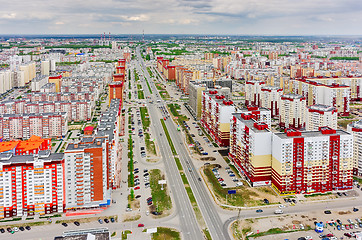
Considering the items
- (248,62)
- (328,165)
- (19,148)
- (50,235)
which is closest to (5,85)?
(19,148)

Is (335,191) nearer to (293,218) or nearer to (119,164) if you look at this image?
(293,218)

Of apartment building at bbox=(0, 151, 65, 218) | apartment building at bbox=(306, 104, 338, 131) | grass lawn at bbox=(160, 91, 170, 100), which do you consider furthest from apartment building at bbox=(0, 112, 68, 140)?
apartment building at bbox=(306, 104, 338, 131)

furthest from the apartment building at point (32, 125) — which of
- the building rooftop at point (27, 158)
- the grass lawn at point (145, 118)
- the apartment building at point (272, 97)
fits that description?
the apartment building at point (272, 97)

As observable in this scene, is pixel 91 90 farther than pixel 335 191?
Yes

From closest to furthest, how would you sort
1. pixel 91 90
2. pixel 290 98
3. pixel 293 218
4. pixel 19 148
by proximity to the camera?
pixel 293 218 < pixel 19 148 < pixel 290 98 < pixel 91 90

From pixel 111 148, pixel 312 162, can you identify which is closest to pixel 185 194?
pixel 111 148

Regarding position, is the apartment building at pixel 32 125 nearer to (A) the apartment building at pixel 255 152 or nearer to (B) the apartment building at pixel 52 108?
(B) the apartment building at pixel 52 108

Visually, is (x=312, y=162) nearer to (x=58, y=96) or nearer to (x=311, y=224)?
(x=311, y=224)

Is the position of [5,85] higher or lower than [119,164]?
higher
